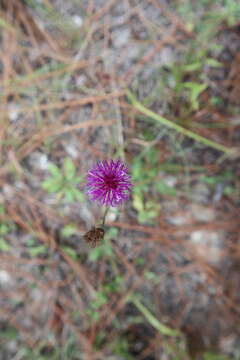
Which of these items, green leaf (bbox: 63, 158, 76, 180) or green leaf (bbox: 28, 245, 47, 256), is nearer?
green leaf (bbox: 63, 158, 76, 180)

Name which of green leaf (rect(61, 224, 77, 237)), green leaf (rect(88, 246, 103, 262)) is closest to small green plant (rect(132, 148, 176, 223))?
green leaf (rect(88, 246, 103, 262))

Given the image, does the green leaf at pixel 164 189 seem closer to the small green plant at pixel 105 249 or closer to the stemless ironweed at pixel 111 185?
the small green plant at pixel 105 249

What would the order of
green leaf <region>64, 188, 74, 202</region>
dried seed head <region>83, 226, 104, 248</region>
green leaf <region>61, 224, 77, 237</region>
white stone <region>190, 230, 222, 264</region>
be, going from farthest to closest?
white stone <region>190, 230, 222, 264</region> → green leaf <region>61, 224, 77, 237</region> → green leaf <region>64, 188, 74, 202</region> → dried seed head <region>83, 226, 104, 248</region>

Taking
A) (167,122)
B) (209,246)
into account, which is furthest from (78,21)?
(209,246)

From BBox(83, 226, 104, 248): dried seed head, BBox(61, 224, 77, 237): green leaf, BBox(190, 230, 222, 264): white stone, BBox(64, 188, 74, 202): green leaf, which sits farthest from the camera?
BBox(190, 230, 222, 264): white stone

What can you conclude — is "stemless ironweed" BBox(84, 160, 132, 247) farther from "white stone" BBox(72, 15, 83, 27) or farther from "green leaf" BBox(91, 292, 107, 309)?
"white stone" BBox(72, 15, 83, 27)

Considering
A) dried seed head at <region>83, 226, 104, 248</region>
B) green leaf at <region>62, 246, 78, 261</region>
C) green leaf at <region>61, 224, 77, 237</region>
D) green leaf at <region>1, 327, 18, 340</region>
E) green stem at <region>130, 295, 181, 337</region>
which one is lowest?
green leaf at <region>1, 327, 18, 340</region>
